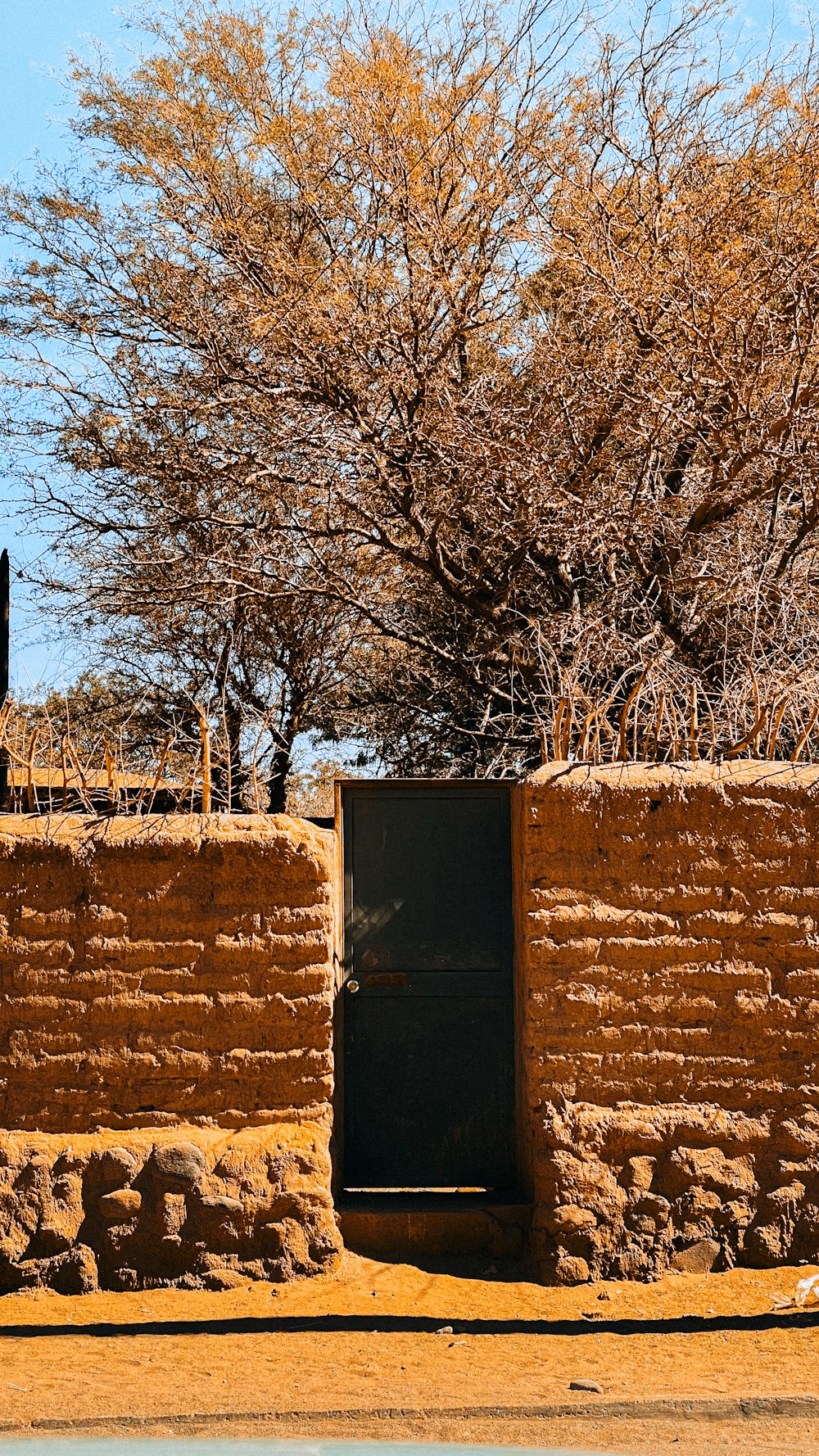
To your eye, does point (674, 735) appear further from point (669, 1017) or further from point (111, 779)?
point (111, 779)

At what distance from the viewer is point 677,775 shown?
6238mm

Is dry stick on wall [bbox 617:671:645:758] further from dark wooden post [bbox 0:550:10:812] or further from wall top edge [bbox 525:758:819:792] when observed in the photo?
dark wooden post [bbox 0:550:10:812]

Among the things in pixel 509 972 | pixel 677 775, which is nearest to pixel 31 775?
pixel 509 972

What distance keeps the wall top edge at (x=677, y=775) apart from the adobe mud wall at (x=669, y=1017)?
1cm

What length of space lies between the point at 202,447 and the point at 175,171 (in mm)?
2136

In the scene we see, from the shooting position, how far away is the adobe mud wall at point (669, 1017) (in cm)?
588

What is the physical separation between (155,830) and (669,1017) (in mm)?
2363

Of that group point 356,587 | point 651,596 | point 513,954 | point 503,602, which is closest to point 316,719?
point 356,587

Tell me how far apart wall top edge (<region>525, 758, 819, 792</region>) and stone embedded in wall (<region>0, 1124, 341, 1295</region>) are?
194cm

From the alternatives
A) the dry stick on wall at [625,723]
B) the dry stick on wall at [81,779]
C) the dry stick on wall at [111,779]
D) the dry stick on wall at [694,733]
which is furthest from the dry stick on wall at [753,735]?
the dry stick on wall at [81,779]

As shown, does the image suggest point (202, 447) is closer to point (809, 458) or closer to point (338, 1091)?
point (809, 458)

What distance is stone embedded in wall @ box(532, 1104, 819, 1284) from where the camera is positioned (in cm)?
584

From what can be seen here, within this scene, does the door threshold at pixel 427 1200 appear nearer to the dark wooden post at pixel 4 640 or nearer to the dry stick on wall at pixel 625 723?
the dry stick on wall at pixel 625 723

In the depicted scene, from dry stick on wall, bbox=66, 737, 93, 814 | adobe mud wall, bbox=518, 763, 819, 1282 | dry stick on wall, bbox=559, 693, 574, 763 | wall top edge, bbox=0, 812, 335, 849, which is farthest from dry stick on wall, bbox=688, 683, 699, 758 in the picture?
dry stick on wall, bbox=66, 737, 93, 814
